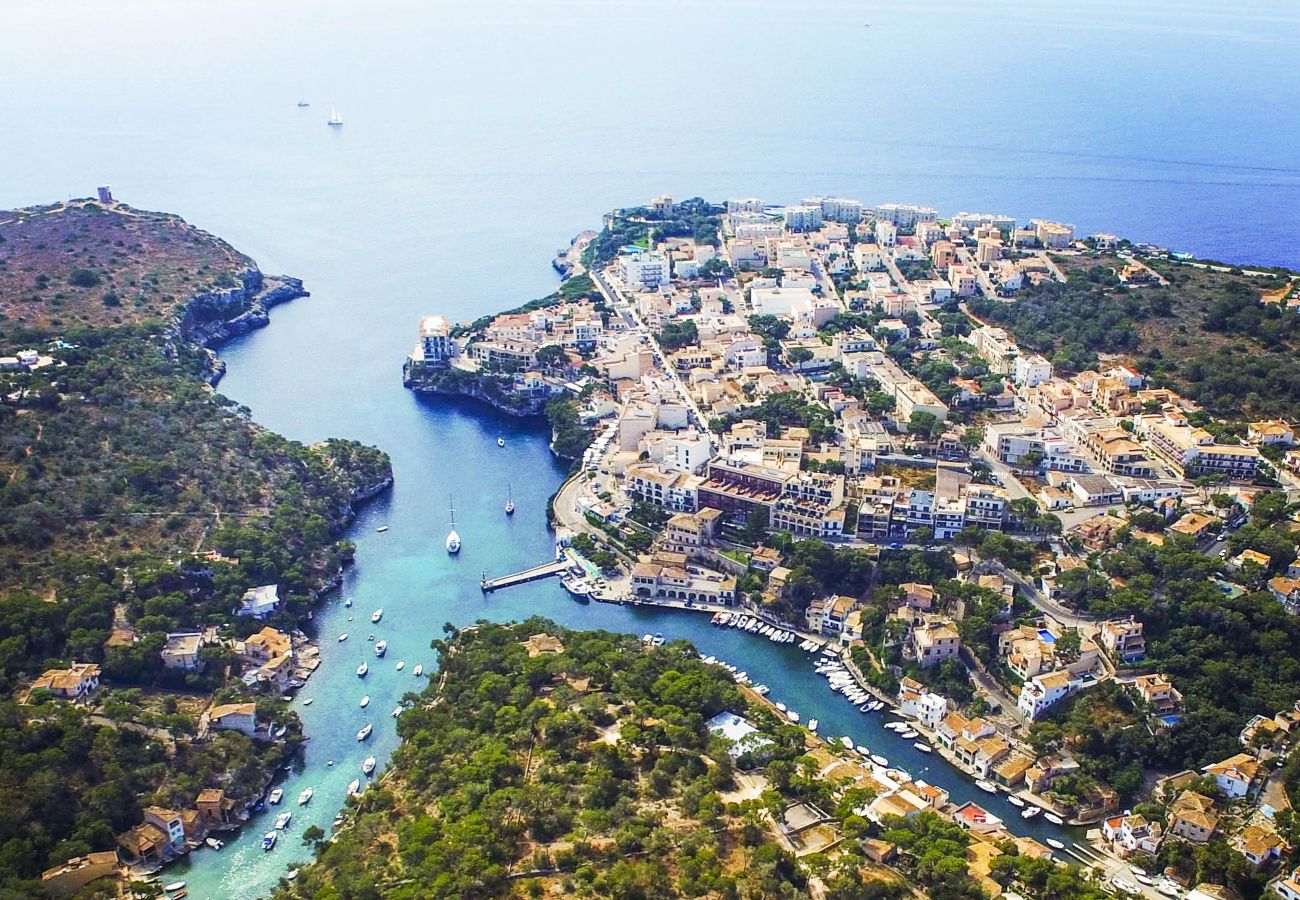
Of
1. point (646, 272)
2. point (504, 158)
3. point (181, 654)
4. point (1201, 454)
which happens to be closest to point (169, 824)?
point (181, 654)

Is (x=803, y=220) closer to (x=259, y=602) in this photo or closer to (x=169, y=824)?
(x=259, y=602)

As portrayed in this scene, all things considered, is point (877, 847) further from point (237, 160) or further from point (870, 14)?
point (870, 14)

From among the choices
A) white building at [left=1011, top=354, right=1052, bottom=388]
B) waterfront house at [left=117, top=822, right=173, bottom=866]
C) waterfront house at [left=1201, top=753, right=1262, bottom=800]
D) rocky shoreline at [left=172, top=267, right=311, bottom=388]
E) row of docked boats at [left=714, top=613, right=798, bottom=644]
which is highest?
white building at [left=1011, top=354, right=1052, bottom=388]

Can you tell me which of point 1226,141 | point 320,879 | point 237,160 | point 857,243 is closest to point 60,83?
point 237,160

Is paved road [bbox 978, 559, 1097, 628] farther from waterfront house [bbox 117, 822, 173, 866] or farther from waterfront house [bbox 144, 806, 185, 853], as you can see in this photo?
waterfront house [bbox 117, 822, 173, 866]

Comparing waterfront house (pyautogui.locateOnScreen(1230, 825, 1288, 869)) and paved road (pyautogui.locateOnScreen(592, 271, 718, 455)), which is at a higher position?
paved road (pyautogui.locateOnScreen(592, 271, 718, 455))

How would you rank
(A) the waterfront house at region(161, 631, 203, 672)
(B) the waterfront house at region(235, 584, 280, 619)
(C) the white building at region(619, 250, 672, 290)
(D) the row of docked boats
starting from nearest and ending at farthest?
1. (A) the waterfront house at region(161, 631, 203, 672)
2. (B) the waterfront house at region(235, 584, 280, 619)
3. (D) the row of docked boats
4. (C) the white building at region(619, 250, 672, 290)

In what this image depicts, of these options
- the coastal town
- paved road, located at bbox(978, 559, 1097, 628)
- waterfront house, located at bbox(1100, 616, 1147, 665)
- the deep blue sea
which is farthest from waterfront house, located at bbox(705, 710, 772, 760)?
waterfront house, located at bbox(1100, 616, 1147, 665)
